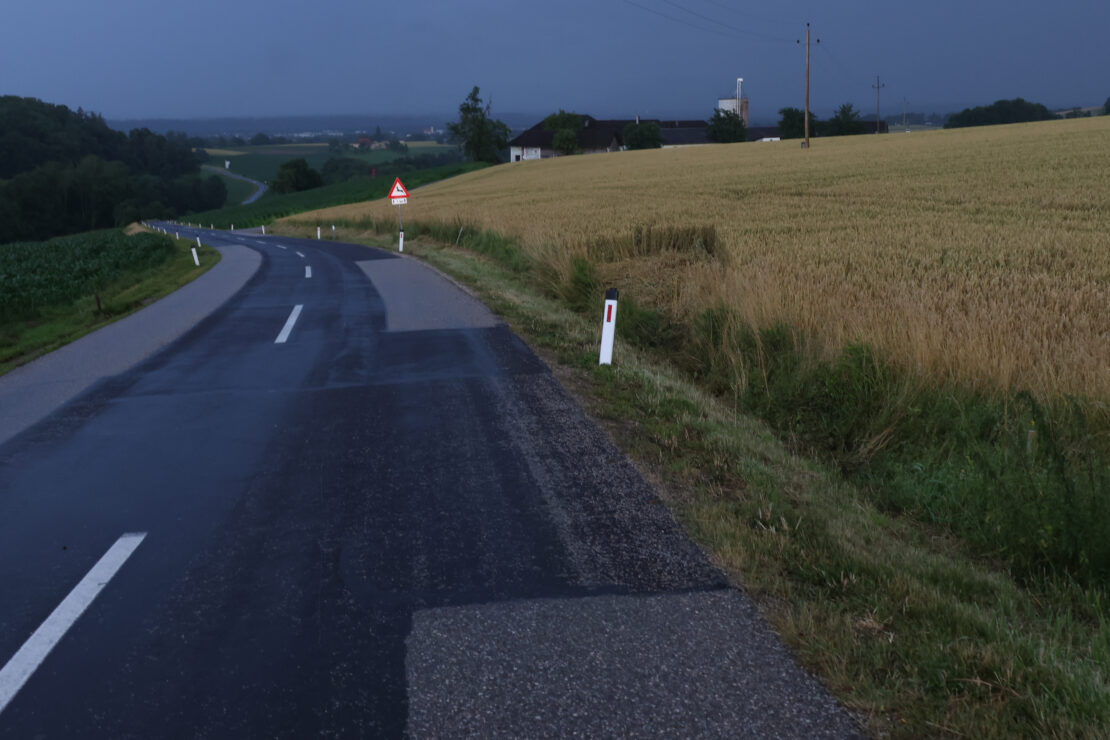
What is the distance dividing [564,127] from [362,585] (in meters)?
125

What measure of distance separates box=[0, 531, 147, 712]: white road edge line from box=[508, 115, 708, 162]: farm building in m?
116

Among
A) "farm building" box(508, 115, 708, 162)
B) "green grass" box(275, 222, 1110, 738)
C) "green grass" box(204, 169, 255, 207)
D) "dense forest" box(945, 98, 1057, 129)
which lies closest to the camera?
"green grass" box(275, 222, 1110, 738)

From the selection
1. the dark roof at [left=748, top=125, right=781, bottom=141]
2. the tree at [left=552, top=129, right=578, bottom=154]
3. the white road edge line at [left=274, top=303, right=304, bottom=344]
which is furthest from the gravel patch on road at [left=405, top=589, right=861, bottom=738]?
the dark roof at [left=748, top=125, right=781, bottom=141]

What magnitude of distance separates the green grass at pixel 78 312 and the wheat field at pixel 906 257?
27.5 ft

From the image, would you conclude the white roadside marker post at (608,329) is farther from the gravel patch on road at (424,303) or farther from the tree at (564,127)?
the tree at (564,127)

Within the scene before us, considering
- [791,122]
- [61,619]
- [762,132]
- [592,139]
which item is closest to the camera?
[61,619]

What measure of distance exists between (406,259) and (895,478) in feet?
69.3

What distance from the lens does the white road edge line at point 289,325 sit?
11.8 m

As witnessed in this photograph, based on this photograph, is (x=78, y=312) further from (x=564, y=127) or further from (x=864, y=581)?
(x=564, y=127)

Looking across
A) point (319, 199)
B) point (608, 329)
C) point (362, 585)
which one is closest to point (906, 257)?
point (608, 329)

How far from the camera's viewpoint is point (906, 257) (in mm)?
12500

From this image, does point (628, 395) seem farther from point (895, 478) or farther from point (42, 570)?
point (42, 570)

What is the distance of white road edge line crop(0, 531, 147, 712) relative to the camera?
3.51 metres

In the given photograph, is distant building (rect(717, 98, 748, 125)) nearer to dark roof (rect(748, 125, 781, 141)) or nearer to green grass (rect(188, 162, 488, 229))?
dark roof (rect(748, 125, 781, 141))
